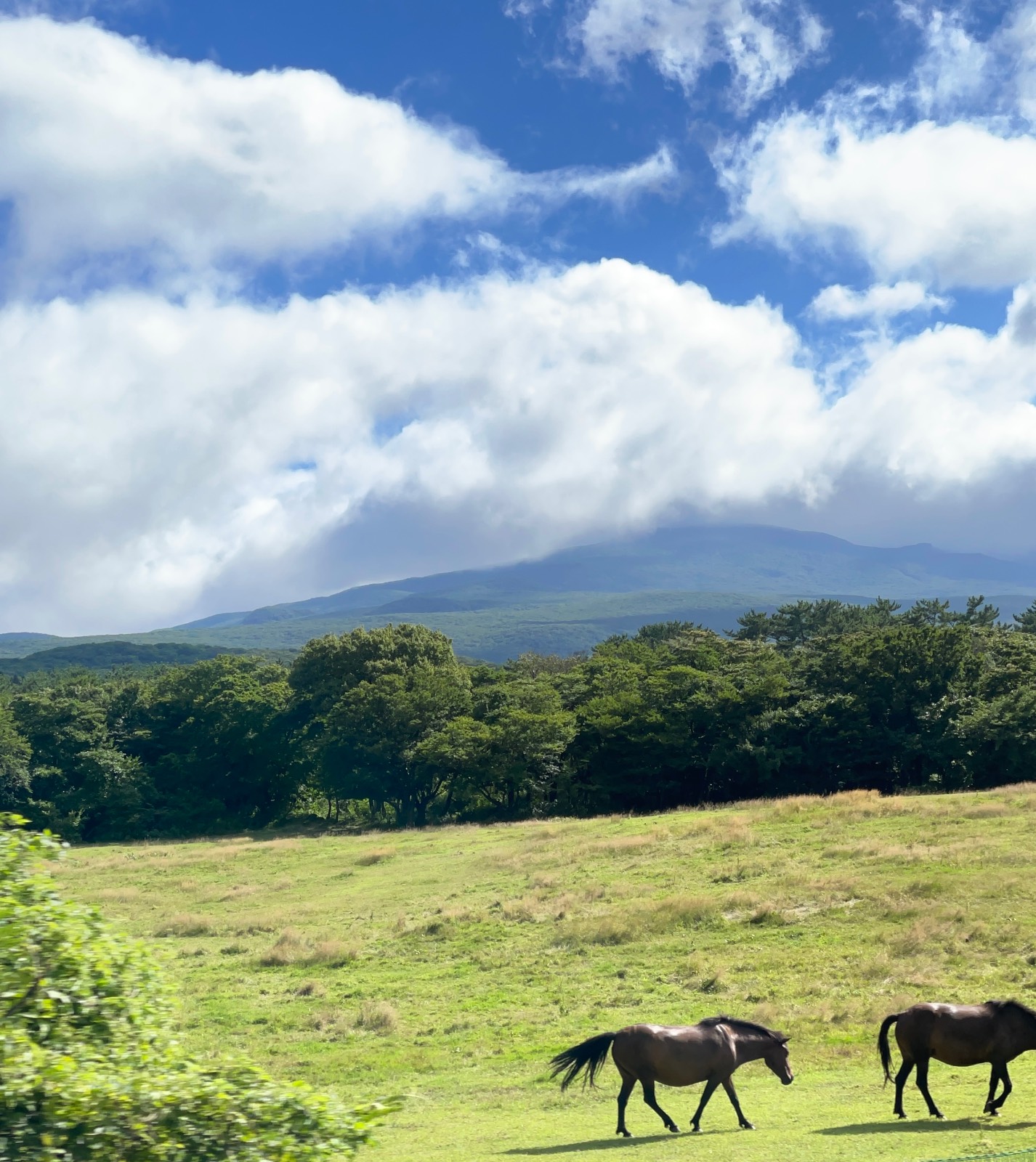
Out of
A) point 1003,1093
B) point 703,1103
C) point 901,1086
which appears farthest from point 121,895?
point 1003,1093

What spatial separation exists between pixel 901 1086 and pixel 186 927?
2689 centimetres

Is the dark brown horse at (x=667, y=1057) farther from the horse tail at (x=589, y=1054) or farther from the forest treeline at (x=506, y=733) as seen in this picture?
the forest treeline at (x=506, y=733)

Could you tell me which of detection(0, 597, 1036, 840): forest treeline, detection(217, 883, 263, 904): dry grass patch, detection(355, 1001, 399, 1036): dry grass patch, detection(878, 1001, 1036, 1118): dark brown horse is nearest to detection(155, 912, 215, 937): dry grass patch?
detection(217, 883, 263, 904): dry grass patch

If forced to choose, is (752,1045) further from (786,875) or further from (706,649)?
(706,649)

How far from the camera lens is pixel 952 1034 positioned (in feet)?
41.6

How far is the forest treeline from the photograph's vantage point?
60156 millimetres

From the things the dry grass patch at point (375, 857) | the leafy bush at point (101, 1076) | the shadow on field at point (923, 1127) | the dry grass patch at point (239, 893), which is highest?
the leafy bush at point (101, 1076)

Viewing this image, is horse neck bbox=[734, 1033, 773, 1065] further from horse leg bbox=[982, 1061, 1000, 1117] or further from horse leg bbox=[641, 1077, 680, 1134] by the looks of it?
horse leg bbox=[982, 1061, 1000, 1117]

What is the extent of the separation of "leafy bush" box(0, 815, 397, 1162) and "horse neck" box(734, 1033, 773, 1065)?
8.68m

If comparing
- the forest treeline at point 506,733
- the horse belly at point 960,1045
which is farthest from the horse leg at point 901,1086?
the forest treeline at point 506,733

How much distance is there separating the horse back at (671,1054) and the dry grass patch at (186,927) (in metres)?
23.3

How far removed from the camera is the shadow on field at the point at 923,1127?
464 inches

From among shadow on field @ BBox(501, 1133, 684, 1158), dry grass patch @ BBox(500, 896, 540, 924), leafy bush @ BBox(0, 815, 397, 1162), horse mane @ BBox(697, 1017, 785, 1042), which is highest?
leafy bush @ BBox(0, 815, 397, 1162)

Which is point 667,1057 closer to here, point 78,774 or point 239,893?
→ point 239,893
